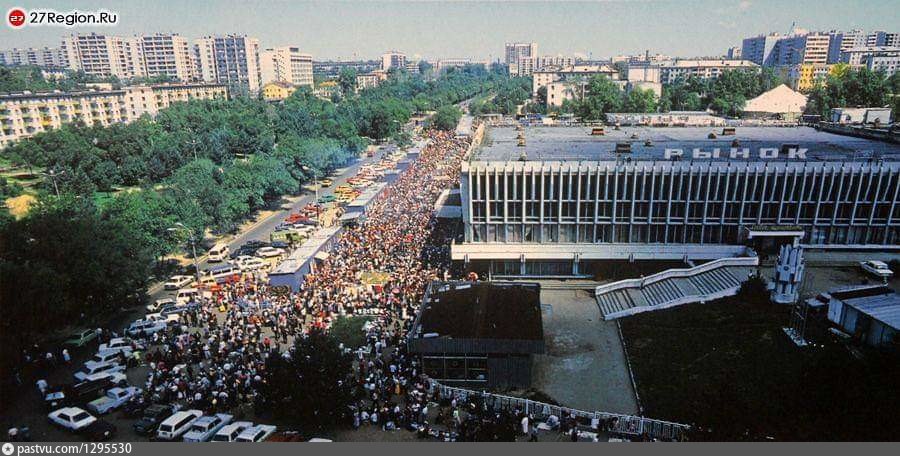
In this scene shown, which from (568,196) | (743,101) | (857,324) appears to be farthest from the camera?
(743,101)

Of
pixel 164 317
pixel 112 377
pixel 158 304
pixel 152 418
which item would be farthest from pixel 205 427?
pixel 158 304

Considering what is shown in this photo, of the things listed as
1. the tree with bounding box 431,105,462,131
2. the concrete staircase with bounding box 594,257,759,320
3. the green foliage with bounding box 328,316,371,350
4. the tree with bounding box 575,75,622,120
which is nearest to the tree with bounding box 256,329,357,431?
the green foliage with bounding box 328,316,371,350

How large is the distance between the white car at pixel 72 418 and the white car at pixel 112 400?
0.81 m

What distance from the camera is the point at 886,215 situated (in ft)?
124

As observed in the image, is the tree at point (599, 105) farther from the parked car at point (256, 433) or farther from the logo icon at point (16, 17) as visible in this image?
the logo icon at point (16, 17)

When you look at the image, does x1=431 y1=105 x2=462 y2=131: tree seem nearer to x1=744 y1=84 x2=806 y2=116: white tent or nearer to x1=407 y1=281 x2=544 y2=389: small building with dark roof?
x1=744 y1=84 x2=806 y2=116: white tent

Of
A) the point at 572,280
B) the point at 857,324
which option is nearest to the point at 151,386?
the point at 572,280

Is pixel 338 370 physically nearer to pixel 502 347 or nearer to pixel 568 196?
pixel 502 347

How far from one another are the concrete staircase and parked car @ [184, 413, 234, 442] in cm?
2132

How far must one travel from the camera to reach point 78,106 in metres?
113

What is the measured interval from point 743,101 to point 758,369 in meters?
94.2

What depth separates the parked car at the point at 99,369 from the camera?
27016mm

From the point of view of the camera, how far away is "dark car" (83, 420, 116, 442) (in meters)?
22.2

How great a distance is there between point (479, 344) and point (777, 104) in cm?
9458
